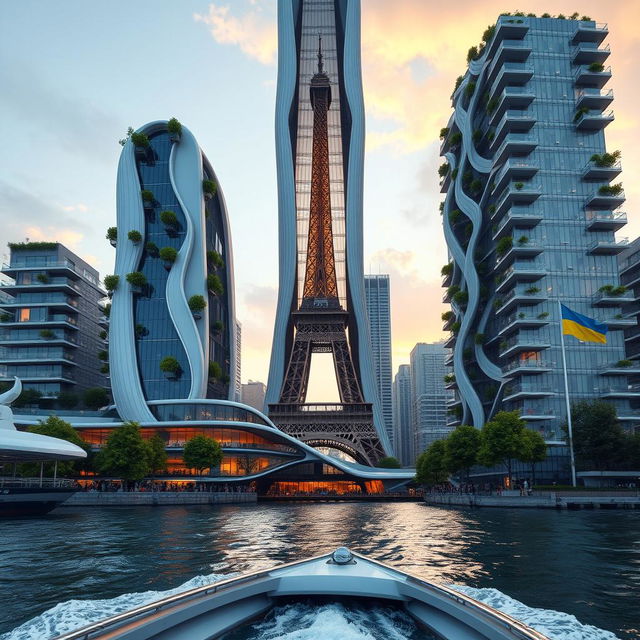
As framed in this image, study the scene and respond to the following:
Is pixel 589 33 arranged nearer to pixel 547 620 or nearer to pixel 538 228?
pixel 538 228

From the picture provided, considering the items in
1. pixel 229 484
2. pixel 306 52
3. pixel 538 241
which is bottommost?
pixel 229 484

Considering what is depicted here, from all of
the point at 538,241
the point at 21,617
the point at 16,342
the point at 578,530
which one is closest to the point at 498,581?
the point at 21,617

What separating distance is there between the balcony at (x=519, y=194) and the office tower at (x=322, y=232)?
38.5m

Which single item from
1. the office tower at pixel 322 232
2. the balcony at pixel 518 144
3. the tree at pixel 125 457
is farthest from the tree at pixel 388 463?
the balcony at pixel 518 144

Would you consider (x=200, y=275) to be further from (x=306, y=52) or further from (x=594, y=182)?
(x=306, y=52)

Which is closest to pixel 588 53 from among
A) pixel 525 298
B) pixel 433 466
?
pixel 525 298

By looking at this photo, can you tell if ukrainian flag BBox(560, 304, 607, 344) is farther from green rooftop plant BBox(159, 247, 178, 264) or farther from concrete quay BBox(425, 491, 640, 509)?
green rooftop plant BBox(159, 247, 178, 264)

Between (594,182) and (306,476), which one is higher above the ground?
(594,182)

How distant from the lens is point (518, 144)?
8400cm

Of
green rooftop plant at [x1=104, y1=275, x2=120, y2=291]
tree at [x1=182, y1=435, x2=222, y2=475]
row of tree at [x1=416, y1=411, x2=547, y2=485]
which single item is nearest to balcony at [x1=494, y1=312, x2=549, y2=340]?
row of tree at [x1=416, y1=411, x2=547, y2=485]

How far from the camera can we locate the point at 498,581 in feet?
56.2

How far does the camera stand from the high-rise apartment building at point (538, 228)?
259 feet

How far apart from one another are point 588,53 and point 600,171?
18801 millimetres

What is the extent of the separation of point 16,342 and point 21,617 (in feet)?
322
